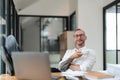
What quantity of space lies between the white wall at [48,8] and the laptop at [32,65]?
293 inches

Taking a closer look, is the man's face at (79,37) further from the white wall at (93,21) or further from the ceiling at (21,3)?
the ceiling at (21,3)

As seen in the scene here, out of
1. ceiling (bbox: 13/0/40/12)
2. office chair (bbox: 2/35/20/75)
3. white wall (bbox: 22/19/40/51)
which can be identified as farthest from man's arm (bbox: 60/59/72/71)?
white wall (bbox: 22/19/40/51)

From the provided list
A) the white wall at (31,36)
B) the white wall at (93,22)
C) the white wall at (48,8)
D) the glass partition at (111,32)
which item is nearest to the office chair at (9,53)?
the glass partition at (111,32)

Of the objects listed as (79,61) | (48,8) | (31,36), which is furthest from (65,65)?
(31,36)

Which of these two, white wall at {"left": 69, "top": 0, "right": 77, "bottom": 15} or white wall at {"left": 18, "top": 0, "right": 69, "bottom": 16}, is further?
white wall at {"left": 18, "top": 0, "right": 69, "bottom": 16}

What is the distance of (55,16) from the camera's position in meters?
9.12

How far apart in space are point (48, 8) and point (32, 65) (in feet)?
24.9

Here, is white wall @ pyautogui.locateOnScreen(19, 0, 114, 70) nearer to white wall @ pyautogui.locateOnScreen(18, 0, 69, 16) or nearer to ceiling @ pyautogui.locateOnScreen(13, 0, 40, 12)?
ceiling @ pyautogui.locateOnScreen(13, 0, 40, 12)

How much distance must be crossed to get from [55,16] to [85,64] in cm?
685

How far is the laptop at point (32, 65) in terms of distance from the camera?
1.46 metres

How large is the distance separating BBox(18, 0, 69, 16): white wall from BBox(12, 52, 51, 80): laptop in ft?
24.4

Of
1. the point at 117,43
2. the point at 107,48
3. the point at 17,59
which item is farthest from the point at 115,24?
the point at 17,59

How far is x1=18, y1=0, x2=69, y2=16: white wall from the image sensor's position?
8.84 m

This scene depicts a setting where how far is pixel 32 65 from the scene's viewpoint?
58.7 inches
